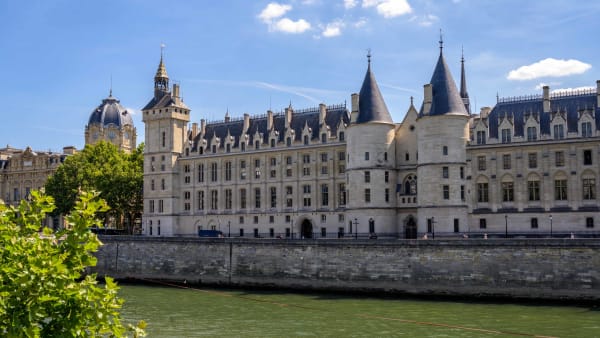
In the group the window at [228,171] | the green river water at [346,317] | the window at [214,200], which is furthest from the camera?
the window at [214,200]

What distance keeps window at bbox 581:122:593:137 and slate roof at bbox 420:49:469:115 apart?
9680 mm

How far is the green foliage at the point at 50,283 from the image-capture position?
10336mm

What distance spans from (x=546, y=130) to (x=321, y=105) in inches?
969

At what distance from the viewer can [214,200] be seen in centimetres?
8075

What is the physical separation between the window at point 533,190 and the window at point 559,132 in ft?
13.9

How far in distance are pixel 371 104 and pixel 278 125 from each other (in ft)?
52.4

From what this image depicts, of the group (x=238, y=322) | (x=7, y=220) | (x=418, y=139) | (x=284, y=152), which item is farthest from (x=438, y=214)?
(x=7, y=220)

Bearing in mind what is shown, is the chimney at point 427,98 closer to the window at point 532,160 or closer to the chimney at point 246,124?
the window at point 532,160

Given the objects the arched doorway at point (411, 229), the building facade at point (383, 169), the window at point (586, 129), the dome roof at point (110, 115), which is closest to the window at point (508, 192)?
the building facade at point (383, 169)

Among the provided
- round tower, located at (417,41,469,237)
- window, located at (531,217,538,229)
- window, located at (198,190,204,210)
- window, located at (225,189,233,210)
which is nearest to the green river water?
round tower, located at (417,41,469,237)

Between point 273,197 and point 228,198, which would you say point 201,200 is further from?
point 273,197

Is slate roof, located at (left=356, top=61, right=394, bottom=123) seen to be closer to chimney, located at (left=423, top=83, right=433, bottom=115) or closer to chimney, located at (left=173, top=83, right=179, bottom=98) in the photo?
chimney, located at (left=423, top=83, right=433, bottom=115)

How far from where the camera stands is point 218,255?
6047cm

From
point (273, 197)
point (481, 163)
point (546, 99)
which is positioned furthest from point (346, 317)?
point (273, 197)
